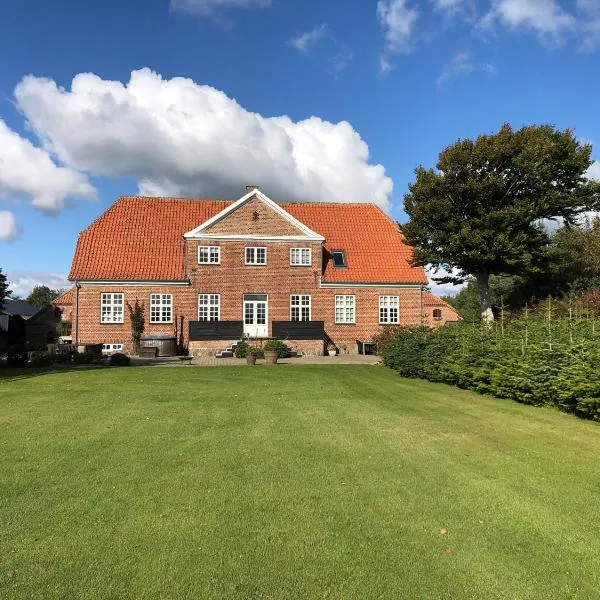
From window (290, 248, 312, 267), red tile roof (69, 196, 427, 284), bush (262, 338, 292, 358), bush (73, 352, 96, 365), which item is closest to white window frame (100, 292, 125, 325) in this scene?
red tile roof (69, 196, 427, 284)

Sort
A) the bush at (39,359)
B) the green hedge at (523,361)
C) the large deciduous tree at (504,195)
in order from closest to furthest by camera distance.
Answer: the green hedge at (523,361) → the bush at (39,359) → the large deciduous tree at (504,195)

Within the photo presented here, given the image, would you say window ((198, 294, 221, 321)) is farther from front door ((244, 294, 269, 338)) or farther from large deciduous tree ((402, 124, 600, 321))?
large deciduous tree ((402, 124, 600, 321))

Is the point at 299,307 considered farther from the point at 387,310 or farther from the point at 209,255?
the point at 209,255

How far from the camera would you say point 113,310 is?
31375mm

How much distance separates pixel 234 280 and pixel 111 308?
7465mm

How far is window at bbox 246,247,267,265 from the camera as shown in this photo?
32.8 meters

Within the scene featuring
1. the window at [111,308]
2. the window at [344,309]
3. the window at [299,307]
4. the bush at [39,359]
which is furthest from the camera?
the window at [344,309]

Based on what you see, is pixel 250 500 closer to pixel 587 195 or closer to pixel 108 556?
pixel 108 556

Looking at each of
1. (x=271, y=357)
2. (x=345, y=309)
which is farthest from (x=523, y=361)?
(x=345, y=309)

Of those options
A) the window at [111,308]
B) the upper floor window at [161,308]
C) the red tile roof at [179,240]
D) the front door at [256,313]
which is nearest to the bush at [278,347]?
the front door at [256,313]

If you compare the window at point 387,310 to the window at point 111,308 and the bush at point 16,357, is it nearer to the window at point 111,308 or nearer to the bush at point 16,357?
the window at point 111,308

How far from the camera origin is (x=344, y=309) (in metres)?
33.5

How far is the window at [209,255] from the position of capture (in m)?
32.3

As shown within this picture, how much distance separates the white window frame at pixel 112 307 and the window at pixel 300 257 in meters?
10.5
